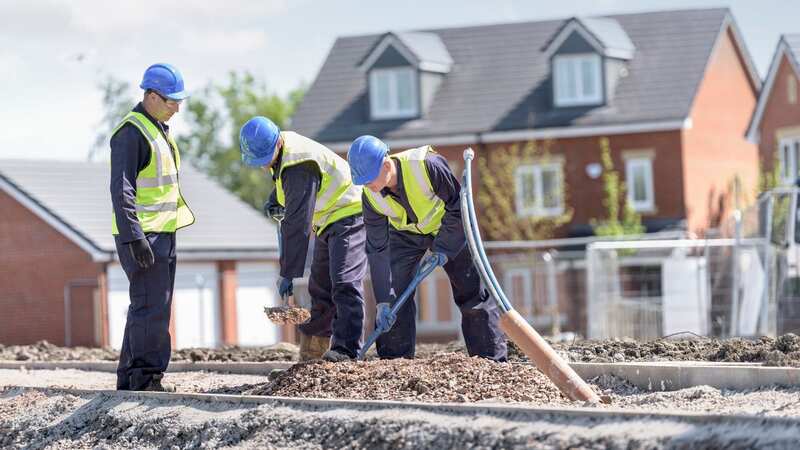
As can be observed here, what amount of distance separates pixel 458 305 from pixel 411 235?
58 cm

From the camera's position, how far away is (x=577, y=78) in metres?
40.0

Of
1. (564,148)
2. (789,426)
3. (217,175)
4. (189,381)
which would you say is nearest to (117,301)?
(564,148)

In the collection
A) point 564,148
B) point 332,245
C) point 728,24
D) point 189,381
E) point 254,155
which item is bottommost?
point 189,381

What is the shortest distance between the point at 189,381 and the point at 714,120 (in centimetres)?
3298

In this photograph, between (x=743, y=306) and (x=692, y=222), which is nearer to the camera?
(x=743, y=306)

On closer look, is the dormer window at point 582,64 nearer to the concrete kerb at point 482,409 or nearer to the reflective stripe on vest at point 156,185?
the reflective stripe on vest at point 156,185

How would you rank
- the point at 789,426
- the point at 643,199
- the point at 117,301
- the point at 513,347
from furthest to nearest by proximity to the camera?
the point at 643,199 < the point at 117,301 < the point at 513,347 < the point at 789,426

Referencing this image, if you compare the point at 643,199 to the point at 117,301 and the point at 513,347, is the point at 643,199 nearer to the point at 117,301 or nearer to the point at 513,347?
the point at 117,301

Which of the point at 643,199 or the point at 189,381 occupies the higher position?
the point at 643,199

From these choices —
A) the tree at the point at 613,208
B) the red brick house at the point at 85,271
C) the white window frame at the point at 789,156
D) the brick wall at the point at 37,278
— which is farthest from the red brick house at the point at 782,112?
the brick wall at the point at 37,278

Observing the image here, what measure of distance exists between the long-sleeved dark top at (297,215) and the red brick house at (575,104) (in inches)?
1182

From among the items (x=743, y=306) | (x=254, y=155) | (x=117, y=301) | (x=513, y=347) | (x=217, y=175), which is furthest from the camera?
(x=217, y=175)

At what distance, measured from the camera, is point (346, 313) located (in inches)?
373

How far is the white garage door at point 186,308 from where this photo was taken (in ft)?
96.9
